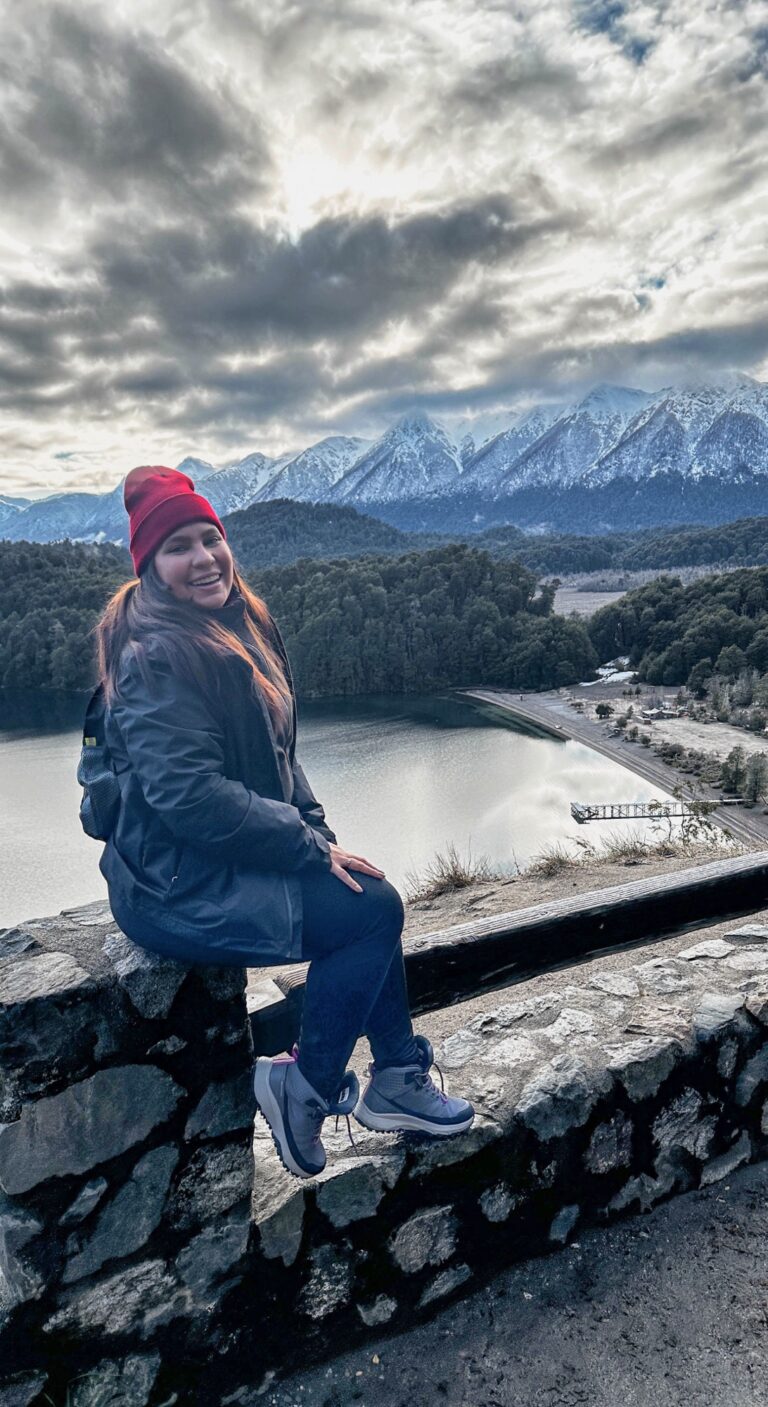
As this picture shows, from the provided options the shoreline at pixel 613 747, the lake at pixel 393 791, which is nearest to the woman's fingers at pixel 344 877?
the lake at pixel 393 791

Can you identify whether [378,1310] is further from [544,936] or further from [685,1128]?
[544,936]

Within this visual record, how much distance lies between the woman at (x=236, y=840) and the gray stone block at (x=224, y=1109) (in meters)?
0.11

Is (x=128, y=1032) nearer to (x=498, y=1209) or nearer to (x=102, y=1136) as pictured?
(x=102, y=1136)

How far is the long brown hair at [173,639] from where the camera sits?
1.74 metres

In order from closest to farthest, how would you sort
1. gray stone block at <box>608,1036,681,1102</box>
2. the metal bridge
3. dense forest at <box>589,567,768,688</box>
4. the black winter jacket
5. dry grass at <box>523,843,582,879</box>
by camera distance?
the black winter jacket < gray stone block at <box>608,1036,681,1102</box> < dry grass at <box>523,843,582,879</box> < the metal bridge < dense forest at <box>589,567,768,688</box>

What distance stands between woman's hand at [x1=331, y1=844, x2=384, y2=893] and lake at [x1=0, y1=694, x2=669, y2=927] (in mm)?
16308

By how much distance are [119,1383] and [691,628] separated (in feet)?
241

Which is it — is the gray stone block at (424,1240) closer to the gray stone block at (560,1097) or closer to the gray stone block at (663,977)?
the gray stone block at (560,1097)

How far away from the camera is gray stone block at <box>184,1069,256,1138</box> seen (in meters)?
1.74

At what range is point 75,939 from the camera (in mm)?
1765

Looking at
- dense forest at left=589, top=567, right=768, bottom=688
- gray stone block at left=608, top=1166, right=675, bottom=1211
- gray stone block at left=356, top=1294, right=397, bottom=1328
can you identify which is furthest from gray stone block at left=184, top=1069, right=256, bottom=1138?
dense forest at left=589, top=567, right=768, bottom=688

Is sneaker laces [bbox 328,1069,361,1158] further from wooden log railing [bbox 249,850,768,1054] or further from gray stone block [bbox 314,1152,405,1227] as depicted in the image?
wooden log railing [bbox 249,850,768,1054]

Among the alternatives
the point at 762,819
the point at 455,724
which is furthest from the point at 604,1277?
the point at 455,724

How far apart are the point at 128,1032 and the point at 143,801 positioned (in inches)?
19.3
